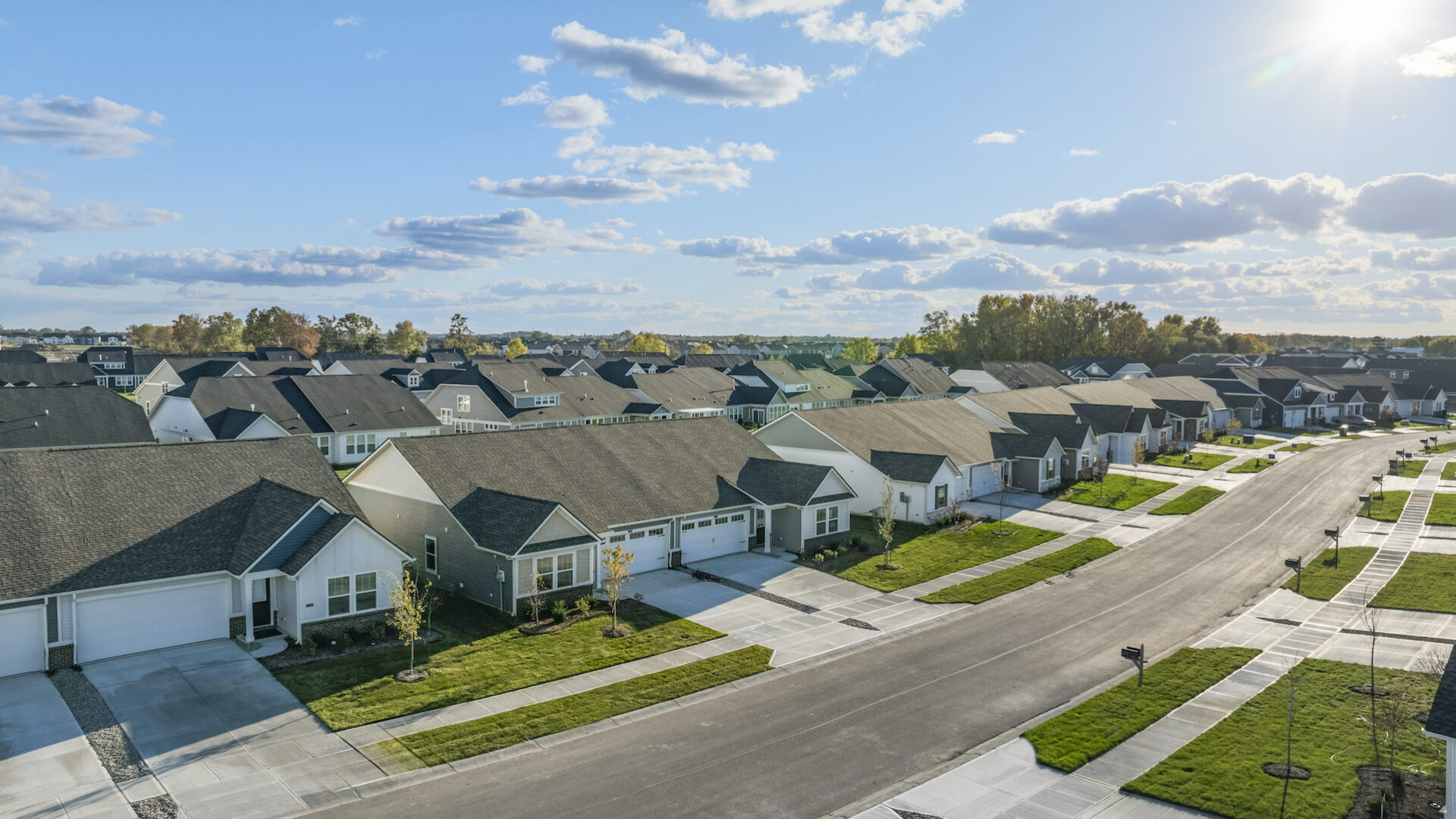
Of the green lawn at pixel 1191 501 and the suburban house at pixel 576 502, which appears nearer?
the suburban house at pixel 576 502

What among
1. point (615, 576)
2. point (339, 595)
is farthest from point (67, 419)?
point (615, 576)

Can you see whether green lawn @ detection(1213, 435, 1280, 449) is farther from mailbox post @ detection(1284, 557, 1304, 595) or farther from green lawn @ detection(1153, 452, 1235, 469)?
mailbox post @ detection(1284, 557, 1304, 595)

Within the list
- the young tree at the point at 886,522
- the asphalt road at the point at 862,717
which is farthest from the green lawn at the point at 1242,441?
the young tree at the point at 886,522

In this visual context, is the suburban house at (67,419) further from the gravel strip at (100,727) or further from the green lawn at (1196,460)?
the green lawn at (1196,460)

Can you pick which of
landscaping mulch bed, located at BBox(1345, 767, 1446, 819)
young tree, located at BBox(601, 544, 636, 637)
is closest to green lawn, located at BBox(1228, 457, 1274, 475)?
landscaping mulch bed, located at BBox(1345, 767, 1446, 819)

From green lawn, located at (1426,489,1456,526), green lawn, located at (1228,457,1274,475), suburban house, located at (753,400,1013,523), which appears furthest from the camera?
green lawn, located at (1228,457,1274,475)

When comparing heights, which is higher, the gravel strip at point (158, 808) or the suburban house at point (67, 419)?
the suburban house at point (67, 419)
